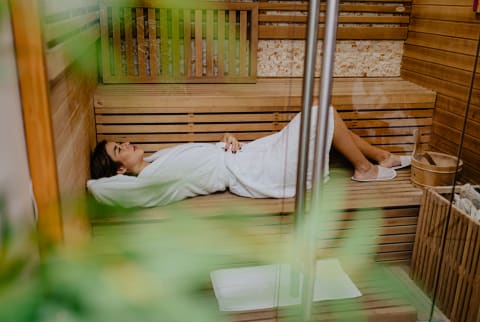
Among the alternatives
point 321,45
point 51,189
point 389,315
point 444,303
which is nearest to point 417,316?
point 389,315

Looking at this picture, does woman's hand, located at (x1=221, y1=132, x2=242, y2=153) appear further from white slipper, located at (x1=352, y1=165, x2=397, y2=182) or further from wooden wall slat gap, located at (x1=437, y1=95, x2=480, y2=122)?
wooden wall slat gap, located at (x1=437, y1=95, x2=480, y2=122)

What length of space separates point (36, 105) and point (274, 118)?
70.9 inches

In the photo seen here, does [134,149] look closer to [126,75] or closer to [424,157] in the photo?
[126,75]

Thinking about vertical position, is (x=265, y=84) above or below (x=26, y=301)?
below

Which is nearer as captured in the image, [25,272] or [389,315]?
[25,272]

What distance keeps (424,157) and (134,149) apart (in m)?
1.55

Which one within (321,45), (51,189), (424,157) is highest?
(321,45)

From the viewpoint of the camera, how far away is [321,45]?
843mm

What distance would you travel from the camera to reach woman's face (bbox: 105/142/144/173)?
2.22 m

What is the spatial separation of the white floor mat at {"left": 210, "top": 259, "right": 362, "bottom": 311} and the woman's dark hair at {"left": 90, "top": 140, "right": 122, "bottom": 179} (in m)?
0.75

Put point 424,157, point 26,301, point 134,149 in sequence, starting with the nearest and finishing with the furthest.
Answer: point 26,301
point 134,149
point 424,157

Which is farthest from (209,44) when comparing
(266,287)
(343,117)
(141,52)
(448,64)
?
(266,287)

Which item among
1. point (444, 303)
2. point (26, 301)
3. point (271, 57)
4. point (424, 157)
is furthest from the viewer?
point (271, 57)

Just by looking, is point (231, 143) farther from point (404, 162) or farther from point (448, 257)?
point (448, 257)
